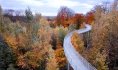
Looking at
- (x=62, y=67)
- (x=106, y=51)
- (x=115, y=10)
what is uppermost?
(x=115, y=10)

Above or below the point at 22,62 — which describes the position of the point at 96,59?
above

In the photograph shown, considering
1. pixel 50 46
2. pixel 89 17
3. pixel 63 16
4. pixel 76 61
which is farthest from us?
pixel 63 16

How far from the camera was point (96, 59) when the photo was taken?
156 feet

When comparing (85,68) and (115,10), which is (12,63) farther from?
(85,68)

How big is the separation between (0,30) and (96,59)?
1559 inches

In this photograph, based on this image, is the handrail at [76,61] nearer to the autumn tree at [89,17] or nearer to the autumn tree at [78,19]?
the autumn tree at [78,19]

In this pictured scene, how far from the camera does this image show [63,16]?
383 feet

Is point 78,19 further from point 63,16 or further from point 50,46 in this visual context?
point 50,46

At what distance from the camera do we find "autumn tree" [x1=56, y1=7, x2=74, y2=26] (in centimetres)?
11281

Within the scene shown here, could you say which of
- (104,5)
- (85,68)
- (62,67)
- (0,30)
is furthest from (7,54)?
(104,5)

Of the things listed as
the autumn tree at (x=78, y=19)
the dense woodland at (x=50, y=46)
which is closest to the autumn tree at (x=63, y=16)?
the autumn tree at (x=78, y=19)

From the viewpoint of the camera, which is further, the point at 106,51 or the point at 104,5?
the point at 104,5

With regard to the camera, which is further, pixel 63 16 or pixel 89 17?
pixel 63 16

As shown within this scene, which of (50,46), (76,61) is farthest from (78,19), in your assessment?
(76,61)
